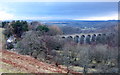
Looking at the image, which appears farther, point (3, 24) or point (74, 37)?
point (74, 37)

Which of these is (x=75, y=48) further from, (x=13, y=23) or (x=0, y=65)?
(x=0, y=65)

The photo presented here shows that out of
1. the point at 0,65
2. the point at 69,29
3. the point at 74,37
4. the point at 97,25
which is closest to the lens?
the point at 0,65

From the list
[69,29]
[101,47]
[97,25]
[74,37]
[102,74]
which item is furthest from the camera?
[69,29]

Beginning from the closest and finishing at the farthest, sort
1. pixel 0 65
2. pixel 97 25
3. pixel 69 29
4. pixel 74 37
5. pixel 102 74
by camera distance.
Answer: pixel 0 65
pixel 102 74
pixel 97 25
pixel 74 37
pixel 69 29

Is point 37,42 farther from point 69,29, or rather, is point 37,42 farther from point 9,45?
point 69,29

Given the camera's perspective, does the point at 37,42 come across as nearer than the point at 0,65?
No

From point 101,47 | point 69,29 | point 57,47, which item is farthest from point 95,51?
point 69,29

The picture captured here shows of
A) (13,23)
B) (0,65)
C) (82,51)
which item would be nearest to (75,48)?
(82,51)

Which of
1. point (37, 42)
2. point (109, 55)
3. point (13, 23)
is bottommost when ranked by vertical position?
point (109, 55)

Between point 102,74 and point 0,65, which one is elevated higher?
point 0,65
